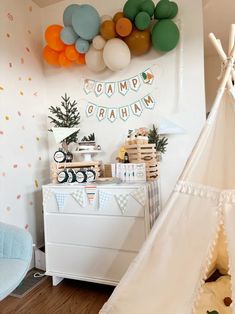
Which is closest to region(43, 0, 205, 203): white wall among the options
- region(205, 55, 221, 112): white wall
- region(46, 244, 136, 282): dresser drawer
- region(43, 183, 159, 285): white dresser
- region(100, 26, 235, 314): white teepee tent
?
region(43, 183, 159, 285): white dresser

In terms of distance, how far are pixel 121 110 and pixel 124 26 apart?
2.29ft

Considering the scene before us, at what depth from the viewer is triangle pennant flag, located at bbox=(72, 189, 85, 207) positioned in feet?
6.42

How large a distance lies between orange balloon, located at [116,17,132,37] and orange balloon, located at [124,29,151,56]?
0.20 feet

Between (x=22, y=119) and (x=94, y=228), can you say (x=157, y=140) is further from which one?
(x=22, y=119)

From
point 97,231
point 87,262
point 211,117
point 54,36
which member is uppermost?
point 54,36

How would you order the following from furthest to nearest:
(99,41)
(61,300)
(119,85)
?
(119,85), (99,41), (61,300)

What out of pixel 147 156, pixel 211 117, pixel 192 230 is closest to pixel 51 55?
pixel 147 156

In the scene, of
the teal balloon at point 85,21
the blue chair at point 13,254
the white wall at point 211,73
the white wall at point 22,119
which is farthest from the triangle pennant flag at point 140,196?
the white wall at point 211,73

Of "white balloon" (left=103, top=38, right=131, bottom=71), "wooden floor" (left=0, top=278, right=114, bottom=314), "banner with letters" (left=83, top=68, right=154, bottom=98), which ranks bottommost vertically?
"wooden floor" (left=0, top=278, right=114, bottom=314)

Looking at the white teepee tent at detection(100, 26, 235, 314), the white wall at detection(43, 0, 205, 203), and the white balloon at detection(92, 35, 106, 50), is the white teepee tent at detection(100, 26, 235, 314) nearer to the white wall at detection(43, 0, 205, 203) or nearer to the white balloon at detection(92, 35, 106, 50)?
the white wall at detection(43, 0, 205, 203)

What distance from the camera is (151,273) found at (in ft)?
4.27

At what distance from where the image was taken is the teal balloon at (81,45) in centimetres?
216

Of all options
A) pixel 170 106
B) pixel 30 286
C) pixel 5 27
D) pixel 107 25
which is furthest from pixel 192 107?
pixel 30 286

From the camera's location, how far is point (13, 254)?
147 centimetres
